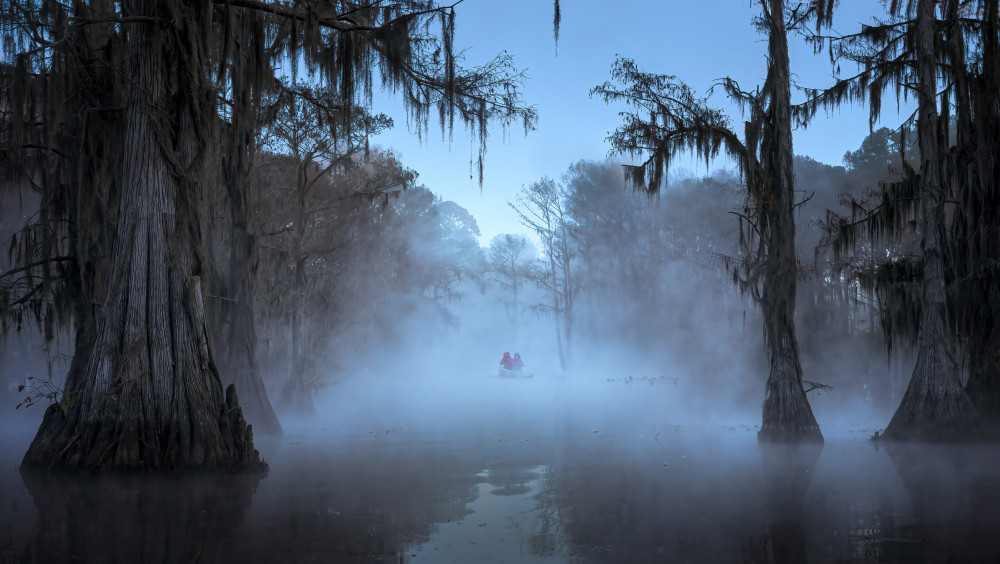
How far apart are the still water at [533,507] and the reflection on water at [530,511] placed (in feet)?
0.07

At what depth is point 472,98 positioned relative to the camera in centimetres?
1005

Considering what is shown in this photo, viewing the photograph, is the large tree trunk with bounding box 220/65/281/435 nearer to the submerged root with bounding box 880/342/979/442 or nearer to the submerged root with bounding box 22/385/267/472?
the submerged root with bounding box 22/385/267/472

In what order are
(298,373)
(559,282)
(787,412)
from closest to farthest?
1. (787,412)
2. (298,373)
3. (559,282)

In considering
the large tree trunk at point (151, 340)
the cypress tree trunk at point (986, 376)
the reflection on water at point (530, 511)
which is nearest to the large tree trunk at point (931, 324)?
the cypress tree trunk at point (986, 376)

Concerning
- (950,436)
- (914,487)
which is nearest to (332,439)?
(914,487)

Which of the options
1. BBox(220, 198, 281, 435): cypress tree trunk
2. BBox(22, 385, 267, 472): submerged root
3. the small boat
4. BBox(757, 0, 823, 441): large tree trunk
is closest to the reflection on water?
BBox(22, 385, 267, 472): submerged root

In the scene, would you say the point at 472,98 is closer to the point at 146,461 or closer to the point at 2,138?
the point at 146,461

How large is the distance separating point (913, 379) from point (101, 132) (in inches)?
493

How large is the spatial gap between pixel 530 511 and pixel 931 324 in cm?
870

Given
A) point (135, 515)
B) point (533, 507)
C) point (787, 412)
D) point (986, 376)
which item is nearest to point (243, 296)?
point (135, 515)

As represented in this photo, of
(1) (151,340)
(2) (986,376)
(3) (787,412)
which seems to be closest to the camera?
(1) (151,340)

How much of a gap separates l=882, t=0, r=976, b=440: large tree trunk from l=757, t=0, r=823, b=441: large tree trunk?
1633 millimetres

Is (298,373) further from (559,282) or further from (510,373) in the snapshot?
(559,282)

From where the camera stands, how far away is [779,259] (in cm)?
1159
